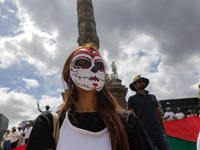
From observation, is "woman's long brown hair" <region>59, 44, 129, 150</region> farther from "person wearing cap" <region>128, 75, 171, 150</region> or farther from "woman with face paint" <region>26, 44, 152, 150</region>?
"person wearing cap" <region>128, 75, 171, 150</region>

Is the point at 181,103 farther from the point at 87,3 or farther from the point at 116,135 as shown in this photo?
the point at 116,135

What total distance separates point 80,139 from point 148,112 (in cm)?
209

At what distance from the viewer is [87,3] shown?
1190cm

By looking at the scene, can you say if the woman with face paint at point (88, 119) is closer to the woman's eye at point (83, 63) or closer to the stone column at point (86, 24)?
the woman's eye at point (83, 63)

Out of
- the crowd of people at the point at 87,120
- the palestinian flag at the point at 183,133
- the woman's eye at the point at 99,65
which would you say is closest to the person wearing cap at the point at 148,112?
the palestinian flag at the point at 183,133

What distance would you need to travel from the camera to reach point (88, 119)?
46.2 inches

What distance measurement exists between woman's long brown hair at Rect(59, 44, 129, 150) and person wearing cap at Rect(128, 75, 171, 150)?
5.50 ft

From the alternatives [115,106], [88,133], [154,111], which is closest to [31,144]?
[88,133]

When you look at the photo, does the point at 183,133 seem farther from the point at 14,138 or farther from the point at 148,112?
the point at 14,138

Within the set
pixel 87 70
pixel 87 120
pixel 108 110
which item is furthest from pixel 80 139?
pixel 87 70

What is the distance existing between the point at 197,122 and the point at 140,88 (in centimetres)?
235

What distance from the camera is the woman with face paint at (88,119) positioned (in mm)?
1042

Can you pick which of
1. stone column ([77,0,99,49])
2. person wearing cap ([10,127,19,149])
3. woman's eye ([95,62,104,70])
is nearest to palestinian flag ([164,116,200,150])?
woman's eye ([95,62,104,70])

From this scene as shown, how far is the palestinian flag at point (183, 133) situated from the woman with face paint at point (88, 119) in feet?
11.4
